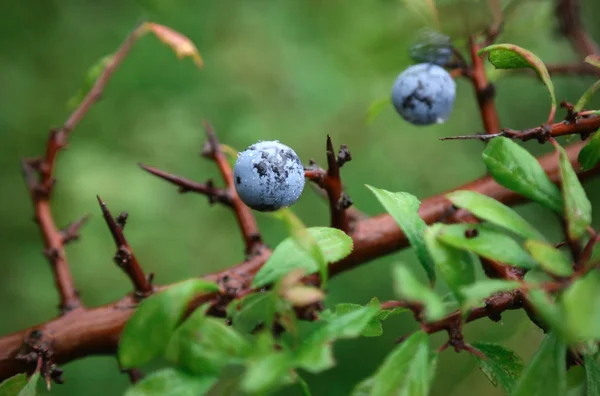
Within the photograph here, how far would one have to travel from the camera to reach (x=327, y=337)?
0.49 meters

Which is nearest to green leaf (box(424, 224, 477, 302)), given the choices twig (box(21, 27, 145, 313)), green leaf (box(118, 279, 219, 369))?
green leaf (box(118, 279, 219, 369))

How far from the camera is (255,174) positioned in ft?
2.40

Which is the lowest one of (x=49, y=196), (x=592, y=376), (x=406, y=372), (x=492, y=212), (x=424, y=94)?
(x=592, y=376)

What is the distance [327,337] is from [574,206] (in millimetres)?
268

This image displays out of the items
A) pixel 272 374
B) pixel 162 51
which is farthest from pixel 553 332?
pixel 162 51

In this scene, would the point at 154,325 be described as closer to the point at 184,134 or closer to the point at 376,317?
the point at 376,317

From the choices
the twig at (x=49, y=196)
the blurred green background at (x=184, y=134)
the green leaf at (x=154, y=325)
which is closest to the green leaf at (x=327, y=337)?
the green leaf at (x=154, y=325)

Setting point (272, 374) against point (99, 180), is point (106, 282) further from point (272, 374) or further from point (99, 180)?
point (272, 374)

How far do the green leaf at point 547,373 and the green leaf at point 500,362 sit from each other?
13 cm

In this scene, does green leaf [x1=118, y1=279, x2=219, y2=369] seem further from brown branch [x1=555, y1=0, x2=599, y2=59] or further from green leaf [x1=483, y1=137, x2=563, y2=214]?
brown branch [x1=555, y1=0, x2=599, y2=59]

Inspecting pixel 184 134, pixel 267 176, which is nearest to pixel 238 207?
pixel 267 176

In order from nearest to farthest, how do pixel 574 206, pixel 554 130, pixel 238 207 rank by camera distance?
pixel 574 206, pixel 554 130, pixel 238 207

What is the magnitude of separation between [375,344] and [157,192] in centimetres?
108

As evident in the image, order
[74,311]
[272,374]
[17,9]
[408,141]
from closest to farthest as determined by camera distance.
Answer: [272,374] → [74,311] → [17,9] → [408,141]
